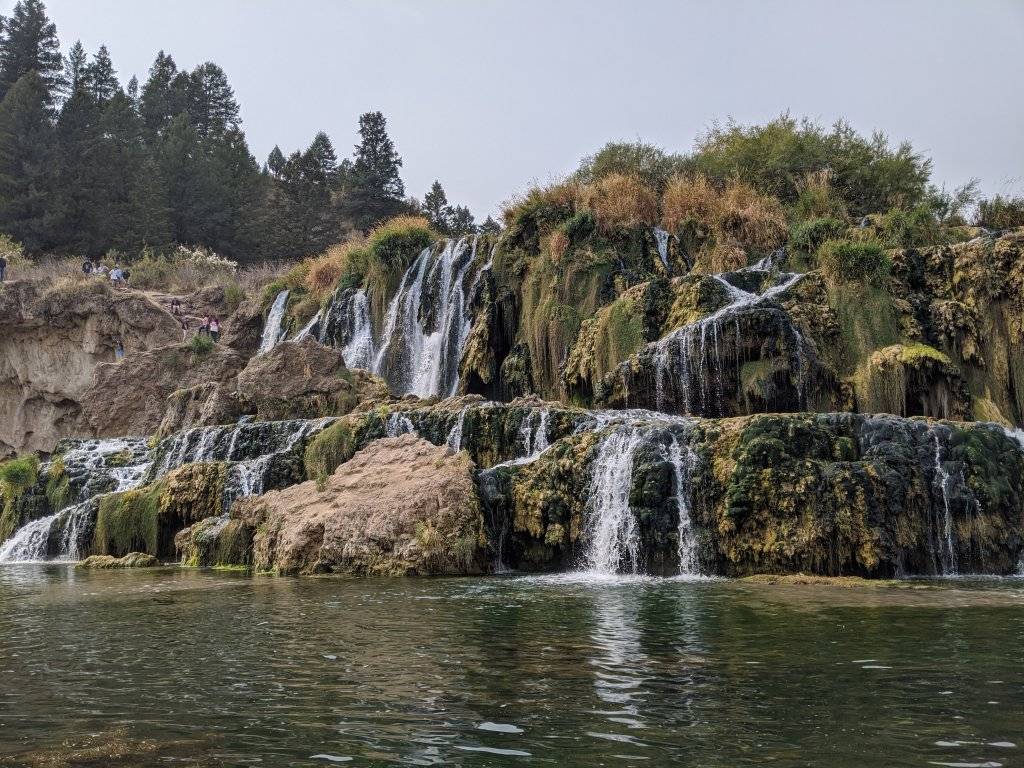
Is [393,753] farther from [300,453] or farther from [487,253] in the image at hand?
[487,253]

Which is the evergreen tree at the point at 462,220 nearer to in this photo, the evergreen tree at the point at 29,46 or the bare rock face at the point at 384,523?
the evergreen tree at the point at 29,46

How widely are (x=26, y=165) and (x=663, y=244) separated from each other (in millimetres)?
38617

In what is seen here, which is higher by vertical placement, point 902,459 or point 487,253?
point 487,253

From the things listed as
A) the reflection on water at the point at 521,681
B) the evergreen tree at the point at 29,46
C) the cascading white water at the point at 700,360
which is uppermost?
the evergreen tree at the point at 29,46

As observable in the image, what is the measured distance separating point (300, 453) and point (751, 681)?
13.4 m

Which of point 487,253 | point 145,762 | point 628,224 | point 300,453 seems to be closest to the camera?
point 145,762

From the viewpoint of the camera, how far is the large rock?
44.9 feet

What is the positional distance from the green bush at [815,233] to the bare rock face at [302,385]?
10659 millimetres

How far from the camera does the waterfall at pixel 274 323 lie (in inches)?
1305

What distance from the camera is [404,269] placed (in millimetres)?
29516

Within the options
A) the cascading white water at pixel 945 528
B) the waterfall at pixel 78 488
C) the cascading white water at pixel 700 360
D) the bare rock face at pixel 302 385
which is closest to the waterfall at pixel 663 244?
the cascading white water at pixel 700 360

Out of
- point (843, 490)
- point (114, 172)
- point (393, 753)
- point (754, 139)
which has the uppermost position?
point (114, 172)

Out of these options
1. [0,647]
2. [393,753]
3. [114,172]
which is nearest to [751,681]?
[393,753]

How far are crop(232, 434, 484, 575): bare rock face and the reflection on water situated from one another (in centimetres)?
325
